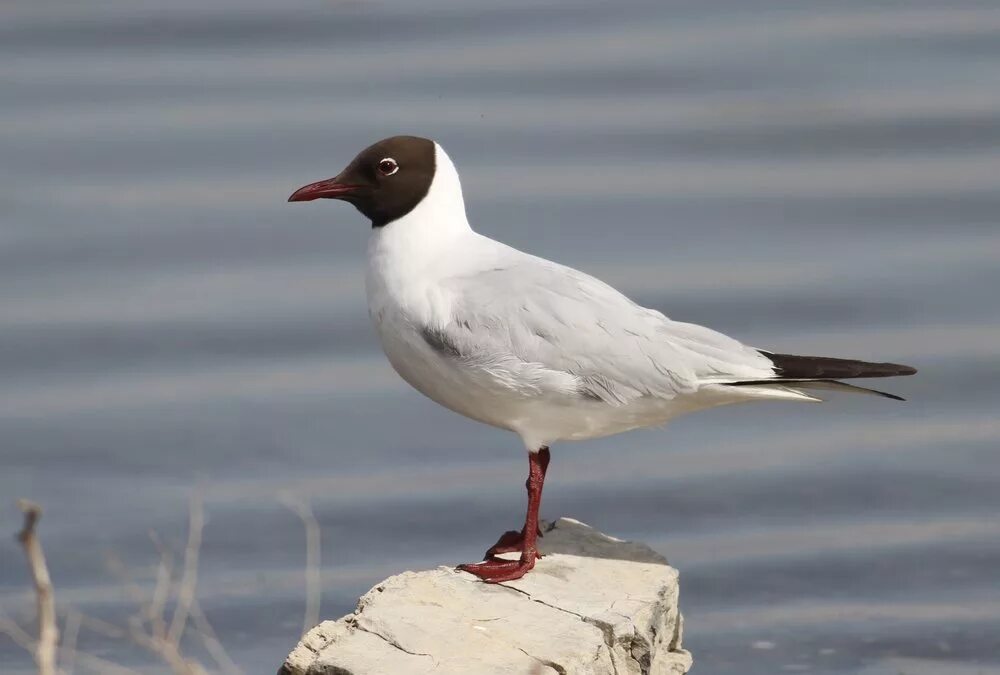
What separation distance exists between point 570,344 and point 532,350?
4.8 inches

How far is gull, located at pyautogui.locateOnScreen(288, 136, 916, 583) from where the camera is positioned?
5512 millimetres

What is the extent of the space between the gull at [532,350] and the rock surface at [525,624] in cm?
16

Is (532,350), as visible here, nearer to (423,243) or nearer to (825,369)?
(423,243)

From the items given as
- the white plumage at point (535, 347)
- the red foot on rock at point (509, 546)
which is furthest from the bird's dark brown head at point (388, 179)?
the red foot on rock at point (509, 546)

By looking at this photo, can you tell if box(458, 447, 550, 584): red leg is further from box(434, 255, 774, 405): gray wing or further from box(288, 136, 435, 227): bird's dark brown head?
box(288, 136, 435, 227): bird's dark brown head

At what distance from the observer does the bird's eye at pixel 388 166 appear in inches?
230

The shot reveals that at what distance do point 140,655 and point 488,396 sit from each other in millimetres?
2357

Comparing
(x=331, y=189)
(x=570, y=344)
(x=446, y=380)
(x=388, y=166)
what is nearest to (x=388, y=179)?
(x=388, y=166)

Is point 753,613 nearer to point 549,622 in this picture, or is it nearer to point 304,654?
point 549,622

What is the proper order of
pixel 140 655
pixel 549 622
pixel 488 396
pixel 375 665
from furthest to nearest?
pixel 140 655, pixel 488 396, pixel 549 622, pixel 375 665

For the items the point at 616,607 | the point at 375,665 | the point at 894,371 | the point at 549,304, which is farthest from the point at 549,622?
the point at 894,371

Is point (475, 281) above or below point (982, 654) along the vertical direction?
above

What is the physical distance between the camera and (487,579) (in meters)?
5.47

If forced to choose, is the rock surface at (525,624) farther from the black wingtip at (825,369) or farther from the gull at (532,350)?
the black wingtip at (825,369)
